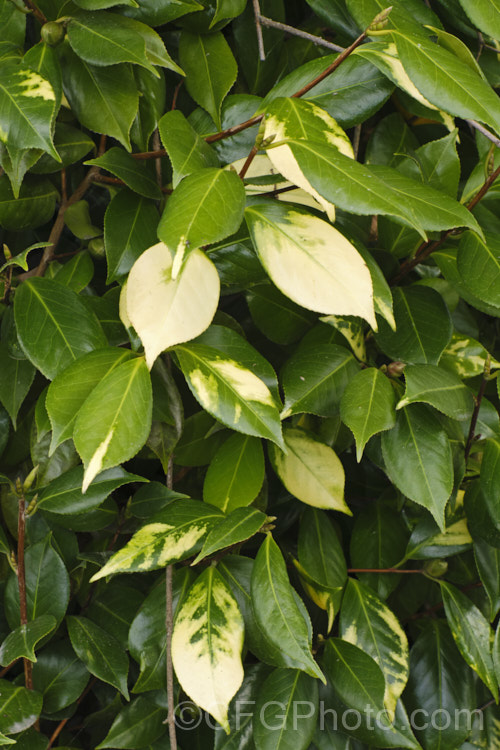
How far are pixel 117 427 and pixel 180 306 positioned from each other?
11 cm

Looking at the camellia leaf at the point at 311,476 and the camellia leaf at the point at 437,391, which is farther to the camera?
the camellia leaf at the point at 311,476

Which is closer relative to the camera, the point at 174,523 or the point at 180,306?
the point at 180,306

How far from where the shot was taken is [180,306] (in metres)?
0.57

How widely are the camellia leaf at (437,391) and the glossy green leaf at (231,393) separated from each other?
0.45 feet

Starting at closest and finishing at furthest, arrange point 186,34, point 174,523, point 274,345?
point 174,523, point 186,34, point 274,345

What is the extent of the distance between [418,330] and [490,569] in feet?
1.00

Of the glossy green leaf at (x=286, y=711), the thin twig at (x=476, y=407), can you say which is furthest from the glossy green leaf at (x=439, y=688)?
the thin twig at (x=476, y=407)

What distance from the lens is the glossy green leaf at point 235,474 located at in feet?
2.44

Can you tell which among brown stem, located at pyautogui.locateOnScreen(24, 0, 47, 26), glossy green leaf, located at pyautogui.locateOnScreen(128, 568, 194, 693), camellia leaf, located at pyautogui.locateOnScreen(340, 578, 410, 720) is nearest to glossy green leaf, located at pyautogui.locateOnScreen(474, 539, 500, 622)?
camellia leaf, located at pyautogui.locateOnScreen(340, 578, 410, 720)

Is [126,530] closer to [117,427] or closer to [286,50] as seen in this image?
[117,427]

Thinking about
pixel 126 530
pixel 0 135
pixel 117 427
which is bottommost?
pixel 126 530

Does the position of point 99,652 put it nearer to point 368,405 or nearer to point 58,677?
point 58,677

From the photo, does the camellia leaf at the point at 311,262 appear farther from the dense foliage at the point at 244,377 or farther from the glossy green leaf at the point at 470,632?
the glossy green leaf at the point at 470,632

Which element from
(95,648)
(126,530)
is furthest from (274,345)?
(95,648)
